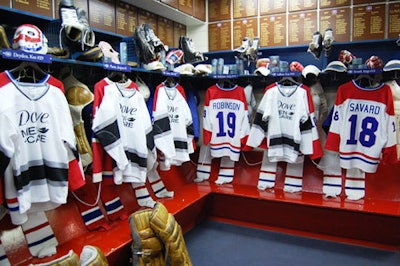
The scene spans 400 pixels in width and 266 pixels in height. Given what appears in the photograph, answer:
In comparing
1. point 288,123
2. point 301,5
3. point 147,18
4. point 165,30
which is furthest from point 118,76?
point 301,5

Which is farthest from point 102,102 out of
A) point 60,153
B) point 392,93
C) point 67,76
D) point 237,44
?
point 392,93

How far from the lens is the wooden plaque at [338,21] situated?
3254 mm

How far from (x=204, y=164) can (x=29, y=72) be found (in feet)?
7.13

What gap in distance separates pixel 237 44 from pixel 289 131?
4.23 ft

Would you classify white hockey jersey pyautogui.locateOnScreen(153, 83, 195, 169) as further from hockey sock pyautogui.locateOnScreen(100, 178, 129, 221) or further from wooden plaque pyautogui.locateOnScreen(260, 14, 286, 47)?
wooden plaque pyautogui.locateOnScreen(260, 14, 286, 47)

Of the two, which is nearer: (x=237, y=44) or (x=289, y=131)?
(x=289, y=131)

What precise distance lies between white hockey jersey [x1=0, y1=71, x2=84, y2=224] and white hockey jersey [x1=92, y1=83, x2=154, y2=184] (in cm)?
26

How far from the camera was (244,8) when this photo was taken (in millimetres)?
3709

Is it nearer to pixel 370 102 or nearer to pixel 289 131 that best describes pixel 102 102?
pixel 289 131

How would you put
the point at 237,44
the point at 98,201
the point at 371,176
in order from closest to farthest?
1. the point at 98,201
2. the point at 371,176
3. the point at 237,44

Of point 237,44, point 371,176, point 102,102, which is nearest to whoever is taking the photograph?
point 102,102

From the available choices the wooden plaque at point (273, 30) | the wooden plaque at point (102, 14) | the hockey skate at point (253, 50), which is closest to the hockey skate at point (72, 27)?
the wooden plaque at point (102, 14)

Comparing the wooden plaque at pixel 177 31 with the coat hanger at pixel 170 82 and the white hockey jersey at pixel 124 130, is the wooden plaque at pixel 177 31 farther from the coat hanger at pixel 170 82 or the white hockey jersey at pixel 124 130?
the white hockey jersey at pixel 124 130

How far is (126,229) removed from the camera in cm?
238
